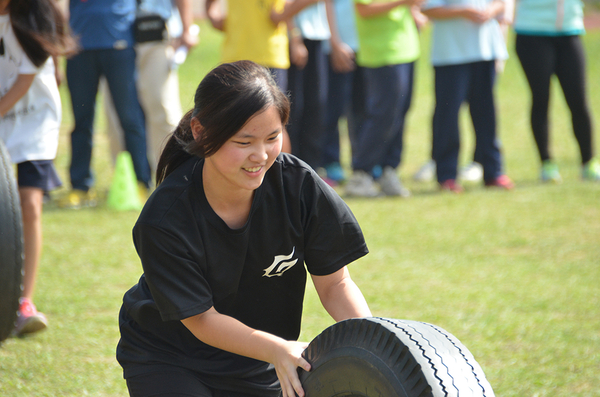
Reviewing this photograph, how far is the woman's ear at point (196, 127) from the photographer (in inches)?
76.0

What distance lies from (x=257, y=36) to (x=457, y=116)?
79.4 inches

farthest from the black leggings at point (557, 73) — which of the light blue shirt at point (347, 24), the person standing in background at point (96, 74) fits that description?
the person standing in background at point (96, 74)

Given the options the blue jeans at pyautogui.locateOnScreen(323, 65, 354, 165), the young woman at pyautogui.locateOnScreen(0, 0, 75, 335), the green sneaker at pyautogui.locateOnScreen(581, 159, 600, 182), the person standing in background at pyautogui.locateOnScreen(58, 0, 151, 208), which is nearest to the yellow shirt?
the person standing in background at pyautogui.locateOnScreen(58, 0, 151, 208)

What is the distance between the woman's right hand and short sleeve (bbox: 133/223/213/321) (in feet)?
0.77

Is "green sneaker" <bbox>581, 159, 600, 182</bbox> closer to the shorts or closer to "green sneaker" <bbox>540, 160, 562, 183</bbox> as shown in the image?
"green sneaker" <bbox>540, 160, 562, 183</bbox>

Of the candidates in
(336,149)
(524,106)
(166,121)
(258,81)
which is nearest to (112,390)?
(258,81)

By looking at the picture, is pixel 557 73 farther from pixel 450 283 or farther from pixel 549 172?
pixel 450 283

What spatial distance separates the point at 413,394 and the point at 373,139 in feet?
15.0

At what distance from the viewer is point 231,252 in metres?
2.01

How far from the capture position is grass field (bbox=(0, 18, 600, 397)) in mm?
2965

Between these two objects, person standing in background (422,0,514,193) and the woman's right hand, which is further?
person standing in background (422,0,514,193)

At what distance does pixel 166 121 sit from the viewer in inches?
242

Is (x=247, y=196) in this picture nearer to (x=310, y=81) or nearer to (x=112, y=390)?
(x=112, y=390)

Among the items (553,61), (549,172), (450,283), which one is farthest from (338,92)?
(450,283)
